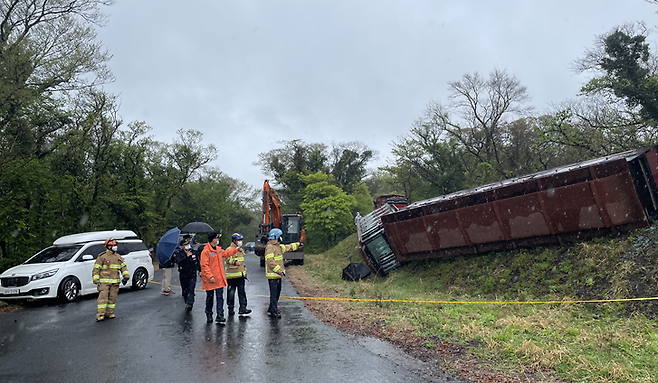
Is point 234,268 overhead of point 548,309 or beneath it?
overhead

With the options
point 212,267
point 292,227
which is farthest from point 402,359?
point 292,227

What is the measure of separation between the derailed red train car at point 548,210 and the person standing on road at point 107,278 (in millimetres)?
8458

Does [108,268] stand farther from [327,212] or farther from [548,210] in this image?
[327,212]

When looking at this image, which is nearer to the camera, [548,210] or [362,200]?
[548,210]

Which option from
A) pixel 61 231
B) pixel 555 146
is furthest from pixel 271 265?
pixel 555 146

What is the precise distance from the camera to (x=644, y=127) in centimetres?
2172

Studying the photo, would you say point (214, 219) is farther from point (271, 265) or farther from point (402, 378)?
point (402, 378)

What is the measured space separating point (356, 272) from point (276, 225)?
962cm

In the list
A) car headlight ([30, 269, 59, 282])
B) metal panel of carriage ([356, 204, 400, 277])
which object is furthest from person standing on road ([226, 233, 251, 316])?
metal panel of carriage ([356, 204, 400, 277])

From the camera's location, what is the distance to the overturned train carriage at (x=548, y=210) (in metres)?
9.58

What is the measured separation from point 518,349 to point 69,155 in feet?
71.6

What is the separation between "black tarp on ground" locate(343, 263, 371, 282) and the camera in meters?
15.1

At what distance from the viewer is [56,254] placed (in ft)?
38.2

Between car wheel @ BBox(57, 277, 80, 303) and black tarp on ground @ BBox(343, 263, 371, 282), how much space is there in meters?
8.47
